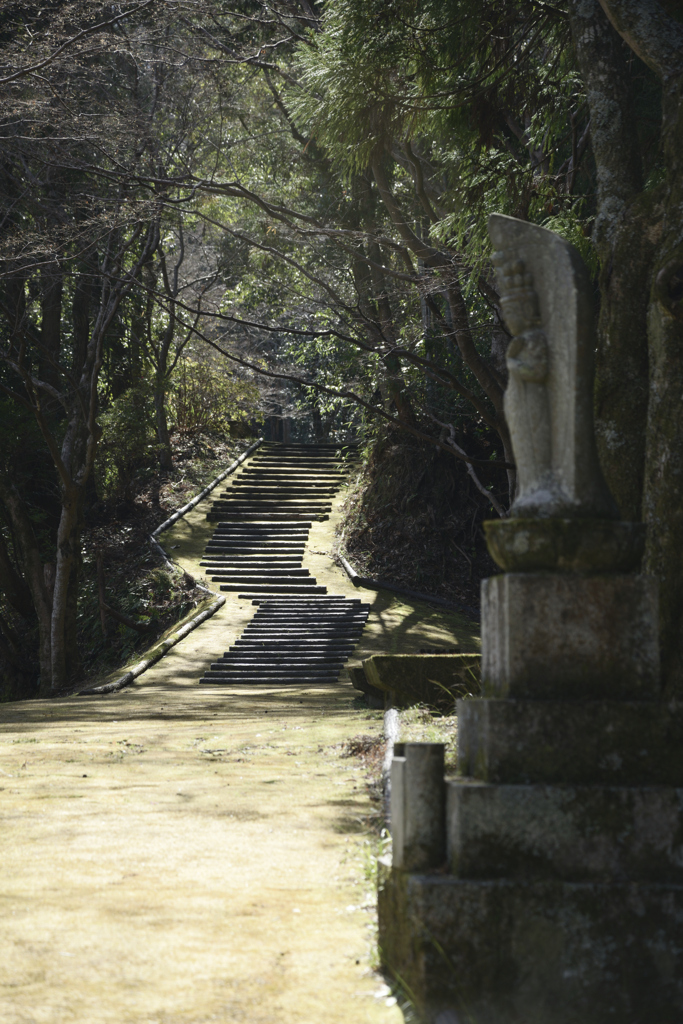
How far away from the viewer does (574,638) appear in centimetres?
293

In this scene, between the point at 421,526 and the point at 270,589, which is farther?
the point at 421,526

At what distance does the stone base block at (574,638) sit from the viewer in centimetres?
292

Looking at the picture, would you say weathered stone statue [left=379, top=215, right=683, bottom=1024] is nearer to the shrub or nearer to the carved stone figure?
the carved stone figure

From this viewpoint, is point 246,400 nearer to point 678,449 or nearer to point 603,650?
point 678,449

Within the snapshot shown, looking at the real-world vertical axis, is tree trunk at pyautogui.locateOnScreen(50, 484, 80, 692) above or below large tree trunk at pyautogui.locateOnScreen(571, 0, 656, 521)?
below

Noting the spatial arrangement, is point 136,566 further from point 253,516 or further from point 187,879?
point 187,879

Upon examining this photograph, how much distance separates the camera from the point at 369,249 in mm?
21219

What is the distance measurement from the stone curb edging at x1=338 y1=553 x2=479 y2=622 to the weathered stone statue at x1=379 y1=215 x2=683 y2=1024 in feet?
47.2

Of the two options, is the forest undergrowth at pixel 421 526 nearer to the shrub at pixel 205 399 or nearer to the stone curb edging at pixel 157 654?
the stone curb edging at pixel 157 654

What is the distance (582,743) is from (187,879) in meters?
1.93

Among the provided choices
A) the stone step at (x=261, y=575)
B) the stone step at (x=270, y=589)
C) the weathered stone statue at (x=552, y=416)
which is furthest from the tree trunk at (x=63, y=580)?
the weathered stone statue at (x=552, y=416)

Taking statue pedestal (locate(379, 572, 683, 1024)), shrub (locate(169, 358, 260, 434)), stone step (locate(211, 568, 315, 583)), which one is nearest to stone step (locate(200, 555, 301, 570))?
stone step (locate(211, 568, 315, 583))

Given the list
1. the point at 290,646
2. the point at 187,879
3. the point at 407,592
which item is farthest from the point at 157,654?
the point at 187,879

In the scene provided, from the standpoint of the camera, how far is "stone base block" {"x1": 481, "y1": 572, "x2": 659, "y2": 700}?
2.92 m
